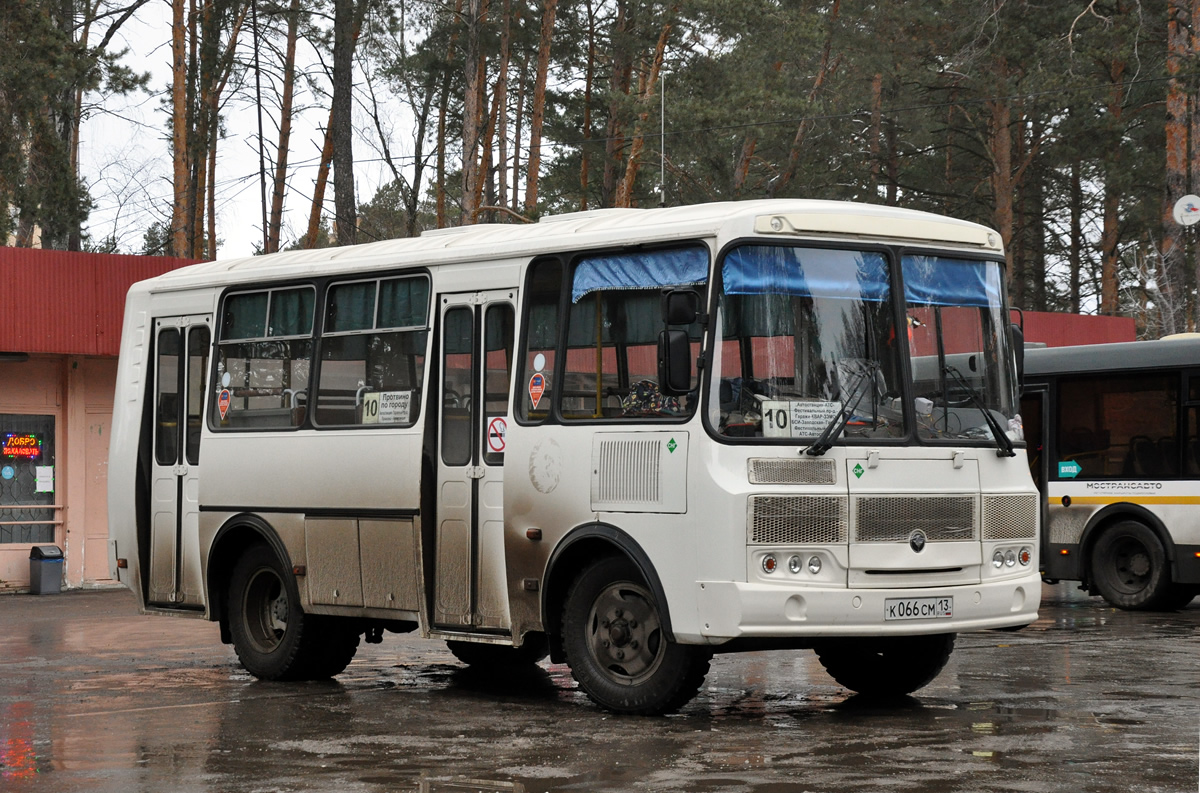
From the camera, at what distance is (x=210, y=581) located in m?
13.9

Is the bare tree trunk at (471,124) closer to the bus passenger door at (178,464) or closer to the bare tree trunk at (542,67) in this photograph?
the bare tree trunk at (542,67)

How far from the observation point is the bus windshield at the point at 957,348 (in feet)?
36.2

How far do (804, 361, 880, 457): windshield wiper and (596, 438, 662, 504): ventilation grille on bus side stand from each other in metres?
0.92

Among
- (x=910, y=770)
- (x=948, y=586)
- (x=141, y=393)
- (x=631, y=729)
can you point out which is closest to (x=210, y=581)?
(x=141, y=393)

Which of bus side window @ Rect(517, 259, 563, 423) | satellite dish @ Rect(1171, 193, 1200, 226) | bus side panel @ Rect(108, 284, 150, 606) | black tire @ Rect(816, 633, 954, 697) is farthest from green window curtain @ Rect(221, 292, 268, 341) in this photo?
satellite dish @ Rect(1171, 193, 1200, 226)

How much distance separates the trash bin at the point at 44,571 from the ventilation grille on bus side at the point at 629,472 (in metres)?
14.4

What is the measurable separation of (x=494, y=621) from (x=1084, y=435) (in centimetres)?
1064

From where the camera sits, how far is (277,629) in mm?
13734

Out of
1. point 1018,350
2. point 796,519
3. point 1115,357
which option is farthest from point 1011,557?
point 1115,357

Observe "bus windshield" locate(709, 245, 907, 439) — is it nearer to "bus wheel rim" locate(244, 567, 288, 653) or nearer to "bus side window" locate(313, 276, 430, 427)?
"bus side window" locate(313, 276, 430, 427)

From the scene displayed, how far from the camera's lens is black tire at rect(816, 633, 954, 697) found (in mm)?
11852

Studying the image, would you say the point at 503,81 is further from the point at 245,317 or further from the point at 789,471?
the point at 789,471

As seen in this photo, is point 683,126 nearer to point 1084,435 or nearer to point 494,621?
point 1084,435

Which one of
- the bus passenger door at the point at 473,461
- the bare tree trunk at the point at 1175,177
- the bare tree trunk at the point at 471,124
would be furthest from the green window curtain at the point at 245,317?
the bare tree trunk at the point at 1175,177
